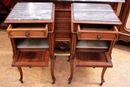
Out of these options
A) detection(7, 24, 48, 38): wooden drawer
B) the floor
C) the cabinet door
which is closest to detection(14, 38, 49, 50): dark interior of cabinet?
detection(7, 24, 48, 38): wooden drawer

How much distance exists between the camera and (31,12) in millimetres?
1063

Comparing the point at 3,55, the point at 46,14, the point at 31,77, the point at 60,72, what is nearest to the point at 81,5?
the point at 46,14

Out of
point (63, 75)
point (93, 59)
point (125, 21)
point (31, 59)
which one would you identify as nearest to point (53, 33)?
point (31, 59)

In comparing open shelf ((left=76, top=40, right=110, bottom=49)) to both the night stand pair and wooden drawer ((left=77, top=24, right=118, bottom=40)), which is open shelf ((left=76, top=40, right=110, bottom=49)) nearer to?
the night stand pair

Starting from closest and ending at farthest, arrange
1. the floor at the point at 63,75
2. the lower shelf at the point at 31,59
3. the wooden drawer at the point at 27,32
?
1. the wooden drawer at the point at 27,32
2. the lower shelf at the point at 31,59
3. the floor at the point at 63,75

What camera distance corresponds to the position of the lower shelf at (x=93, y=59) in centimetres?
112

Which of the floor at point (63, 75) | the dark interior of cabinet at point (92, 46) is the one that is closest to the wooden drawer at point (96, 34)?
the dark interior of cabinet at point (92, 46)

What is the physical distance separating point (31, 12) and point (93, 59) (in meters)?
0.65

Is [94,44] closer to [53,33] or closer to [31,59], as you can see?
[53,33]

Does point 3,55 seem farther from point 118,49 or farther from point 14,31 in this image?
point 118,49

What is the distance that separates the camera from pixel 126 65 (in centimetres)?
158

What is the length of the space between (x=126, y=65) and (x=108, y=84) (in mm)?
386

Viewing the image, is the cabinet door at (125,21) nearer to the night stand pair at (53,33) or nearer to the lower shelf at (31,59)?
the night stand pair at (53,33)

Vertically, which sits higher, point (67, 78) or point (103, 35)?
point (103, 35)
